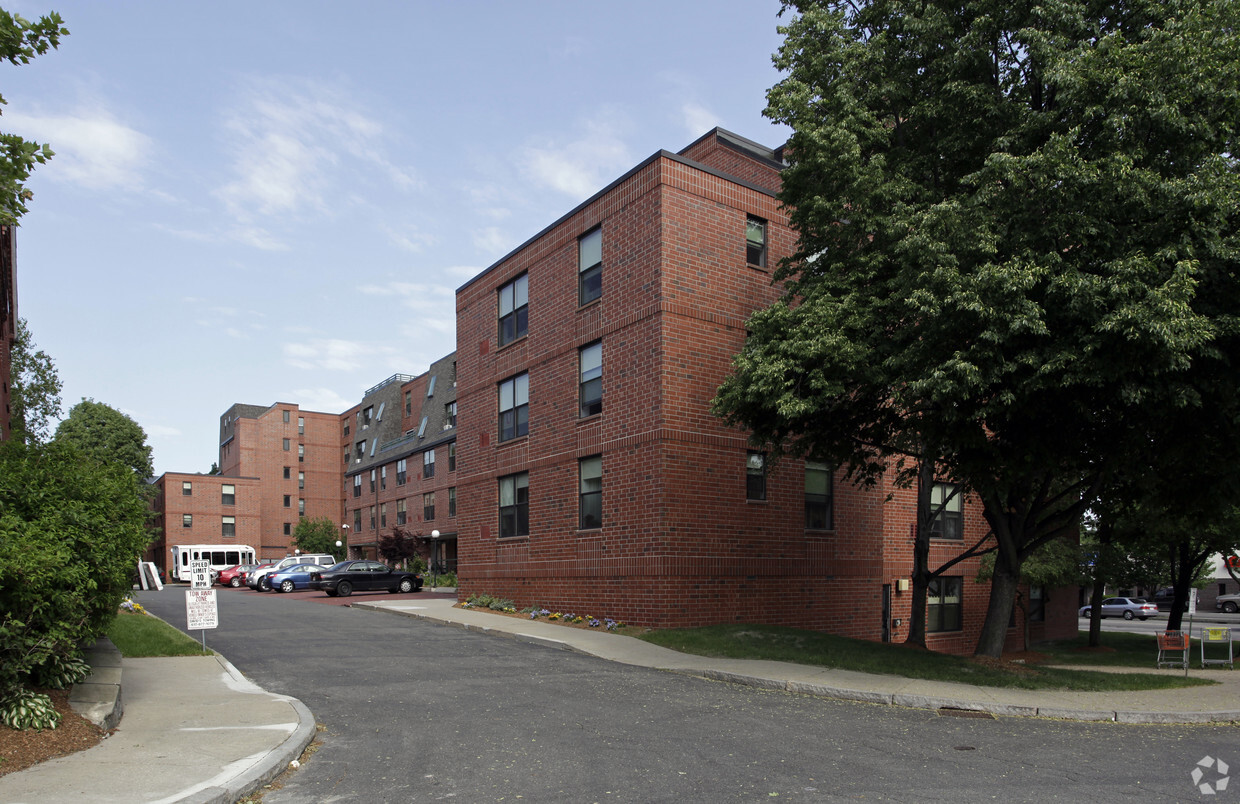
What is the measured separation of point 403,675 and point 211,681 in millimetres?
2661

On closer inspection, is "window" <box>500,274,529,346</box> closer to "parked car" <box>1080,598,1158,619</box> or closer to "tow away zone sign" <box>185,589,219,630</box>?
"tow away zone sign" <box>185,589,219,630</box>

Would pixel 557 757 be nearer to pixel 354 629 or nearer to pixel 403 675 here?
pixel 403 675

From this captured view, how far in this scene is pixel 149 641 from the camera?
1606 centimetres

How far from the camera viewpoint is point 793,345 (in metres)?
14.3

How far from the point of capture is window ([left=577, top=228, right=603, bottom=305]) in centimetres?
2216

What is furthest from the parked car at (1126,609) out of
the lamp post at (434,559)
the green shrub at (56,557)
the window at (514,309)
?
the green shrub at (56,557)

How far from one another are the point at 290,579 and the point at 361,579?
6186mm

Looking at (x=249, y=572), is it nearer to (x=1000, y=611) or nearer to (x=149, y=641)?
(x=149, y=641)

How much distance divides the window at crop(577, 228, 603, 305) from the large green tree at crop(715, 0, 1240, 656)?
6.42m

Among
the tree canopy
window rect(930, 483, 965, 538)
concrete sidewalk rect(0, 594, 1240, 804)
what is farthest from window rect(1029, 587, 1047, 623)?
the tree canopy

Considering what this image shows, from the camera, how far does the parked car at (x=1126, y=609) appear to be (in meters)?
58.5

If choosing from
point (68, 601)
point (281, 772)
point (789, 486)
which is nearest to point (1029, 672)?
point (789, 486)

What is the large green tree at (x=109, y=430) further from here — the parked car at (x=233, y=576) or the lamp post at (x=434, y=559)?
the lamp post at (x=434, y=559)

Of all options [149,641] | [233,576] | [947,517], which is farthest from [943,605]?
[233,576]
